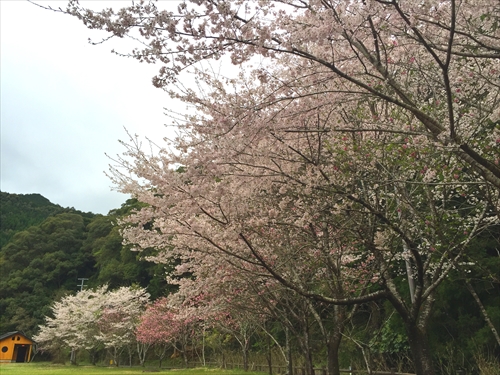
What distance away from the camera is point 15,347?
3528cm

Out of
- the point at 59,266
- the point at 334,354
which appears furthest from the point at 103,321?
the point at 334,354

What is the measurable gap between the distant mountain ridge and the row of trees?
65072mm

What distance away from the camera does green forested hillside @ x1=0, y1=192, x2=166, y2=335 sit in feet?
124

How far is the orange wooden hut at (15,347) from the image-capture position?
34812 mm

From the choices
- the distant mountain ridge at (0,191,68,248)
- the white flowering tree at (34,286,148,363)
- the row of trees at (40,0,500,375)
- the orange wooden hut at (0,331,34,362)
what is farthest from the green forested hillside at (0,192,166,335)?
the row of trees at (40,0,500,375)

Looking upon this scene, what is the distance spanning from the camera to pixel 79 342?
27.2 m

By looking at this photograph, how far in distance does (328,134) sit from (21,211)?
250ft

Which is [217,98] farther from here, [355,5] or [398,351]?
[398,351]

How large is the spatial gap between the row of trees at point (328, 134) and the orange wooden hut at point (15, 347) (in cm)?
3702

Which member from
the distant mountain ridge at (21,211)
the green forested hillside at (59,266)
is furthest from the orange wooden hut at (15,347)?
the distant mountain ridge at (21,211)

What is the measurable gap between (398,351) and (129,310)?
19.9 metres

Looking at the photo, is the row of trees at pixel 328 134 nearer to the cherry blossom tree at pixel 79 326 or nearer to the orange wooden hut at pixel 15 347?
the cherry blossom tree at pixel 79 326

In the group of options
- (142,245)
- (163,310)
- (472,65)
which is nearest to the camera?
(472,65)

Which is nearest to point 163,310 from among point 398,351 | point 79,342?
point 79,342
